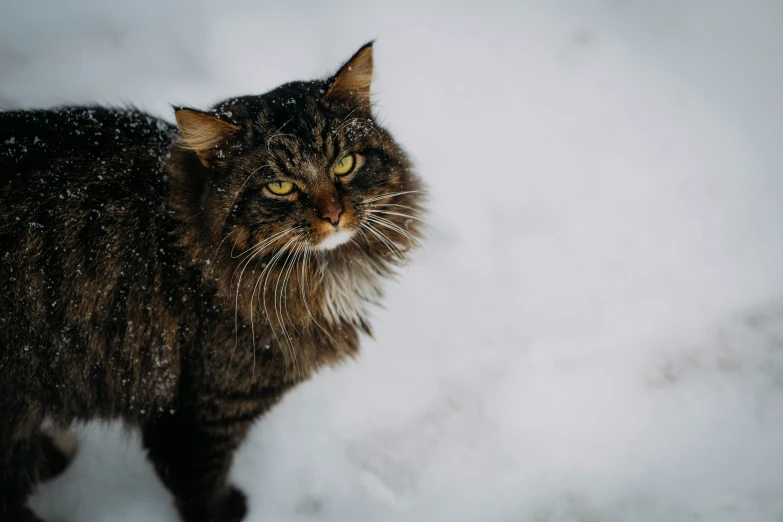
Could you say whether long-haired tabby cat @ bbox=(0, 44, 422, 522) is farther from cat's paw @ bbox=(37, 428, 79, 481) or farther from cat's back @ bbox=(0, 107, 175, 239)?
cat's paw @ bbox=(37, 428, 79, 481)

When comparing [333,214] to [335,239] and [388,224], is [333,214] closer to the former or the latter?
[335,239]

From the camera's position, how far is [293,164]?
1341mm

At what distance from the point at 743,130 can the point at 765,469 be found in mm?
1435

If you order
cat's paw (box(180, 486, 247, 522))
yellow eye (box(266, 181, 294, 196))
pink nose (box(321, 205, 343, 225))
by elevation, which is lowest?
cat's paw (box(180, 486, 247, 522))

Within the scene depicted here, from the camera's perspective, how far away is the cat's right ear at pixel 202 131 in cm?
126

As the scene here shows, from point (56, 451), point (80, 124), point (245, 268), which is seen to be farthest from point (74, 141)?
point (56, 451)

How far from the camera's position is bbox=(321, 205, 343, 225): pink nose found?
53.1 inches

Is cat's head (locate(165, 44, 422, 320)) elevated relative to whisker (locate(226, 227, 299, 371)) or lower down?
elevated

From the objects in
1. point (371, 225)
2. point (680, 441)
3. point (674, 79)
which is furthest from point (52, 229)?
point (674, 79)

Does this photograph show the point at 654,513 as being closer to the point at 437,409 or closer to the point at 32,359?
the point at 437,409

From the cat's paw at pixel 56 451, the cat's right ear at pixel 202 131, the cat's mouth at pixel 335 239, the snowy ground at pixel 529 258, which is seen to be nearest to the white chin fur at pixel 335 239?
the cat's mouth at pixel 335 239

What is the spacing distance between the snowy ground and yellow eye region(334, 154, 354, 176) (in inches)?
37.2

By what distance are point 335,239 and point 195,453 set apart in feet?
2.59

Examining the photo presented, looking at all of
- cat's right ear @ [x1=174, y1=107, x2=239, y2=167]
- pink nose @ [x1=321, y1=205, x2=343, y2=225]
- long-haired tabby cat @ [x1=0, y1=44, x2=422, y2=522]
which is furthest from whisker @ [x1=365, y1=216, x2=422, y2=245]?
A: cat's right ear @ [x1=174, y1=107, x2=239, y2=167]
